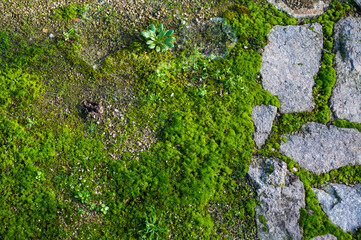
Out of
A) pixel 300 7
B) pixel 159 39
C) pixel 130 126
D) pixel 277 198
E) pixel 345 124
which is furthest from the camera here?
pixel 300 7

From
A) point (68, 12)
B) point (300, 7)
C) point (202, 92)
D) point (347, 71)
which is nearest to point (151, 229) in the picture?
point (202, 92)

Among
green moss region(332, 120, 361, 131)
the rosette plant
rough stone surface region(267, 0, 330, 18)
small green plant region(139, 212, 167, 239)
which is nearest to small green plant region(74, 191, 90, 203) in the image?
small green plant region(139, 212, 167, 239)

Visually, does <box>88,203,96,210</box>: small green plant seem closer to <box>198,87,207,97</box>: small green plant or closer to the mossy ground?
the mossy ground

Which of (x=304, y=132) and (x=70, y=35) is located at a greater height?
(x=70, y=35)

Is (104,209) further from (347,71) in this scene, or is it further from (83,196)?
(347,71)

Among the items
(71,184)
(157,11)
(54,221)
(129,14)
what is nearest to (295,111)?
(157,11)

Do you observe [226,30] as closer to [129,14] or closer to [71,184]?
[129,14]
